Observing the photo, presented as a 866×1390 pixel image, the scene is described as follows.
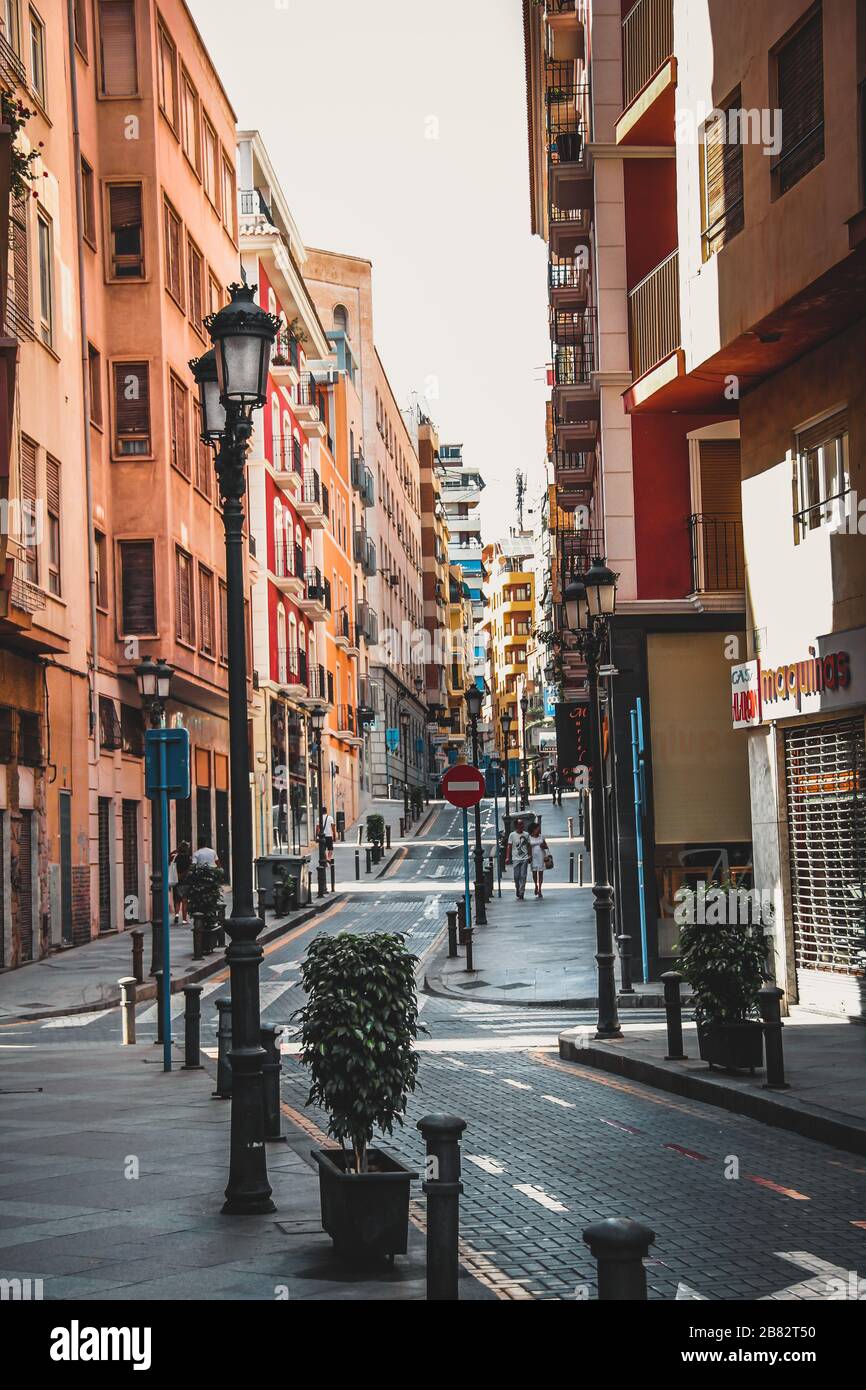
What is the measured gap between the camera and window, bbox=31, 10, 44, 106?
1180 inches

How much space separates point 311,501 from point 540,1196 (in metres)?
52.3

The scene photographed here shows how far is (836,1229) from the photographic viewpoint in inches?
331

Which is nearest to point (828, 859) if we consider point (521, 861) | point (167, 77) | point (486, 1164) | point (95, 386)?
point (486, 1164)

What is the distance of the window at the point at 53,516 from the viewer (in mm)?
29734

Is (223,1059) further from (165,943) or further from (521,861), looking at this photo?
(521,861)

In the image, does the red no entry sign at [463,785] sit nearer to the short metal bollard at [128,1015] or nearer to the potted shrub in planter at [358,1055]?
the short metal bollard at [128,1015]

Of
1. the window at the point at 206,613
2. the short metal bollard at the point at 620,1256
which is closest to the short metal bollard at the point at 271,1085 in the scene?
the short metal bollard at the point at 620,1256

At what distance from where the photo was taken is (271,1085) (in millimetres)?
11508

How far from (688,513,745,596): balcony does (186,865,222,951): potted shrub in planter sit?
9504 millimetres

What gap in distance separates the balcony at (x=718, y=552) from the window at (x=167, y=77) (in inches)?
765

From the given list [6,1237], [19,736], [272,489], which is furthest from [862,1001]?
[272,489]

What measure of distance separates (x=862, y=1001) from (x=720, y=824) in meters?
6.35

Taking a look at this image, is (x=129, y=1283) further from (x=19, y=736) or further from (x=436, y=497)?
(x=436, y=497)
